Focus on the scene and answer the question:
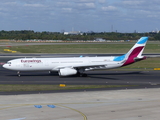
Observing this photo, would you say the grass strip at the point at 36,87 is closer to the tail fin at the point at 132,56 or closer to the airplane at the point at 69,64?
the airplane at the point at 69,64

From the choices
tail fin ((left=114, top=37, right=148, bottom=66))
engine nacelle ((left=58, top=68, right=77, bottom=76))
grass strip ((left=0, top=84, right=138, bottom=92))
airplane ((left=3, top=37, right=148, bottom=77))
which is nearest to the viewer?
grass strip ((left=0, top=84, right=138, bottom=92))

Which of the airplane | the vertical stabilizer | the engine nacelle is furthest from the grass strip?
the vertical stabilizer

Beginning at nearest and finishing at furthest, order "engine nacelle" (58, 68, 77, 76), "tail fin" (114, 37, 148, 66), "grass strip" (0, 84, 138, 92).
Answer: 1. "grass strip" (0, 84, 138, 92)
2. "engine nacelle" (58, 68, 77, 76)
3. "tail fin" (114, 37, 148, 66)

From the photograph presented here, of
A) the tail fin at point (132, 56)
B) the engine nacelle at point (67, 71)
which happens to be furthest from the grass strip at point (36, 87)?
the tail fin at point (132, 56)

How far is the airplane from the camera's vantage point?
51.6 metres

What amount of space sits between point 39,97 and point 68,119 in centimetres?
973

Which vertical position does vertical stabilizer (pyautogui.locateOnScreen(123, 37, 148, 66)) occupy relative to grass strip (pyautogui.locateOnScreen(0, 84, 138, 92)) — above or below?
above

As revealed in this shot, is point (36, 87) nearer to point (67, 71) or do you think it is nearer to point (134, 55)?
point (67, 71)

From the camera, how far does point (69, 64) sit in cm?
5266

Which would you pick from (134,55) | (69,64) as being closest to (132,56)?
(134,55)

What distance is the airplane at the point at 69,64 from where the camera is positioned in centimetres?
5162

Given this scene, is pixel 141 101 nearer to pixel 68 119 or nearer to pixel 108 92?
pixel 108 92

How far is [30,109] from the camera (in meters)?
27.3

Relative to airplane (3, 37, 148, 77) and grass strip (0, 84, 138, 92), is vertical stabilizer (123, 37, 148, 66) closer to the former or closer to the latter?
airplane (3, 37, 148, 77)
